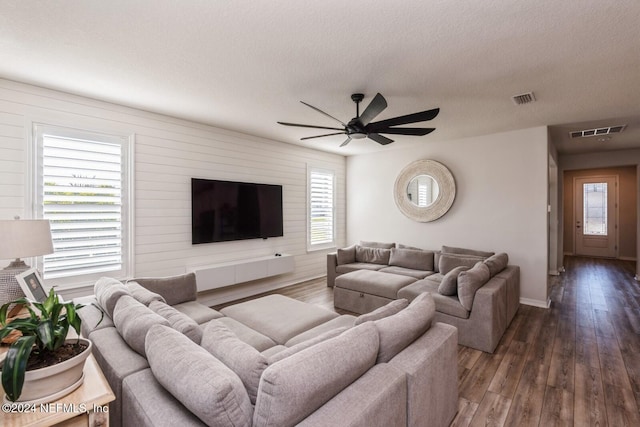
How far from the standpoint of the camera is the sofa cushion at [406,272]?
4591mm

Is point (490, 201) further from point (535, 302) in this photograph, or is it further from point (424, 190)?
point (535, 302)

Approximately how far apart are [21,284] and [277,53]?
253 cm

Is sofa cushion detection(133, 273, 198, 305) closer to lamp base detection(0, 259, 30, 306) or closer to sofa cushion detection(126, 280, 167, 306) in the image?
sofa cushion detection(126, 280, 167, 306)

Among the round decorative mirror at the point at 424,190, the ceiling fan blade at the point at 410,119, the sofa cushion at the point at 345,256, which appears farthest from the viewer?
the sofa cushion at the point at 345,256

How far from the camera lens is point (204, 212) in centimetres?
439

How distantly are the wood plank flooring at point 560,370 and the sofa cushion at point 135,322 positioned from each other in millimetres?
2174

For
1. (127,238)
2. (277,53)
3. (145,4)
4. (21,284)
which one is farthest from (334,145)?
(21,284)

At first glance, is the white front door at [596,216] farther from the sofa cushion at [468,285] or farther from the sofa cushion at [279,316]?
the sofa cushion at [279,316]

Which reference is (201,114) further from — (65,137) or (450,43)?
(450,43)

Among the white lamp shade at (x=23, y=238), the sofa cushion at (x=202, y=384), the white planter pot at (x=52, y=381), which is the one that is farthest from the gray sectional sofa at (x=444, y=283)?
the white lamp shade at (x=23, y=238)

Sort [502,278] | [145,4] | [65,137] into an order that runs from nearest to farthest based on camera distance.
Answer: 1. [145,4]
2. [65,137]
3. [502,278]

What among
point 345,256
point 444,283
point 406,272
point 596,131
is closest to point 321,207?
point 345,256

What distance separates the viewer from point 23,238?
7.24 ft

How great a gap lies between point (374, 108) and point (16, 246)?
2969mm
